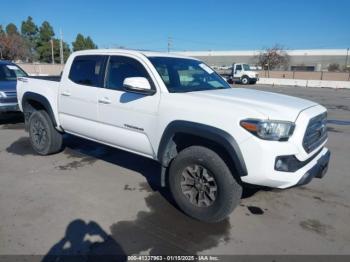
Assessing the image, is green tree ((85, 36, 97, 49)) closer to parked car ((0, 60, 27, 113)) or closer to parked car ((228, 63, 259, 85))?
parked car ((228, 63, 259, 85))

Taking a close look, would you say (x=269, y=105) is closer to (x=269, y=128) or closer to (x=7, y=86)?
(x=269, y=128)

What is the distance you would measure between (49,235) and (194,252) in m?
1.52

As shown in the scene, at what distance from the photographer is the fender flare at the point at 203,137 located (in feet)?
10.1

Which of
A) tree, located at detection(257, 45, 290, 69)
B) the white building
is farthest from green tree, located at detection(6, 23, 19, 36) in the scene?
tree, located at detection(257, 45, 290, 69)

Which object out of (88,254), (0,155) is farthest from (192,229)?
(0,155)

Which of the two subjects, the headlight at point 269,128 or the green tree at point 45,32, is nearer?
the headlight at point 269,128

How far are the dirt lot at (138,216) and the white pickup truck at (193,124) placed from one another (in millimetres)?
372

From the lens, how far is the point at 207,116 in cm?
327

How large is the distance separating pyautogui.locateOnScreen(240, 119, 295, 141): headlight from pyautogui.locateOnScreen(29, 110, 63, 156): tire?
3860 millimetres

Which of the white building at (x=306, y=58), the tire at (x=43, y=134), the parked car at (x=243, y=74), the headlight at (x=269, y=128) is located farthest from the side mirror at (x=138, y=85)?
the white building at (x=306, y=58)

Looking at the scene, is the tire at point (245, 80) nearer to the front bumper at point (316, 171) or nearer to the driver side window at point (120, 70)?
the driver side window at point (120, 70)

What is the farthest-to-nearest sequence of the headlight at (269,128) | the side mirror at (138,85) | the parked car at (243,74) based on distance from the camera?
1. the parked car at (243,74)
2. the side mirror at (138,85)
3. the headlight at (269,128)

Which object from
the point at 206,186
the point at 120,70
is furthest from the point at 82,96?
the point at 206,186

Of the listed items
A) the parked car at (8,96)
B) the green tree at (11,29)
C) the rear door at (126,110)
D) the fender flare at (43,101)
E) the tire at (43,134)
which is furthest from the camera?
the green tree at (11,29)
